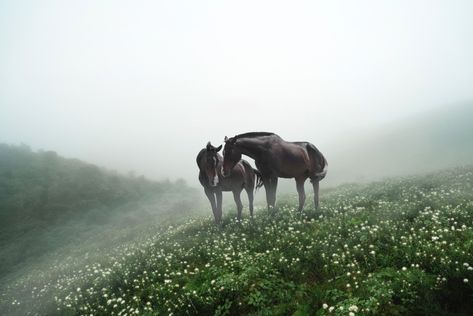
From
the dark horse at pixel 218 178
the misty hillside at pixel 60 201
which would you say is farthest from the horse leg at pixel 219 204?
the misty hillside at pixel 60 201

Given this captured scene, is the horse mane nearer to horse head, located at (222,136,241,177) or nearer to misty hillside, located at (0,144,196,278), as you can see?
horse head, located at (222,136,241,177)

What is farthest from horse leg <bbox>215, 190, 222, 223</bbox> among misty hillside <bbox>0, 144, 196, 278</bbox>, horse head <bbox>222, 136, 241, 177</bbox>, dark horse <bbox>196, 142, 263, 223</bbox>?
misty hillside <bbox>0, 144, 196, 278</bbox>

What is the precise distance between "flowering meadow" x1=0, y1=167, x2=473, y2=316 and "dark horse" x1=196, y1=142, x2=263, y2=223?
1.49 meters

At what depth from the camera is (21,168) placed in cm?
4812

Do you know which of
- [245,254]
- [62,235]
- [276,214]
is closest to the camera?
[245,254]

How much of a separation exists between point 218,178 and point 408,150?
84.5m

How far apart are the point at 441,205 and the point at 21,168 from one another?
5332 cm

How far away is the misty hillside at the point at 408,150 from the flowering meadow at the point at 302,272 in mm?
50547

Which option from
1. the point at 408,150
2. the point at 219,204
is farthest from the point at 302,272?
the point at 408,150

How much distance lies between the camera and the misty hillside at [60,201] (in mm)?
34188

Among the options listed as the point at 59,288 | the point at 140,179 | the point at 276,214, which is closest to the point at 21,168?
the point at 140,179

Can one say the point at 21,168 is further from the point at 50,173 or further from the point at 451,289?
the point at 451,289

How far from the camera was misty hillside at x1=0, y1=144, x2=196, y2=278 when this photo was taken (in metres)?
34.2

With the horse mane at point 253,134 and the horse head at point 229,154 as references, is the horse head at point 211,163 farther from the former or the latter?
the horse mane at point 253,134
